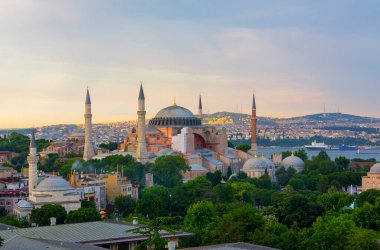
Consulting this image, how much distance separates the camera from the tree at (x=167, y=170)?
49.9 m

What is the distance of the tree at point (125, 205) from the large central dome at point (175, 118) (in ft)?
75.6

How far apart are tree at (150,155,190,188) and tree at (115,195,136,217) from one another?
364 inches

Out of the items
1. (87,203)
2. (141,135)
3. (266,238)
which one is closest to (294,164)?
(141,135)

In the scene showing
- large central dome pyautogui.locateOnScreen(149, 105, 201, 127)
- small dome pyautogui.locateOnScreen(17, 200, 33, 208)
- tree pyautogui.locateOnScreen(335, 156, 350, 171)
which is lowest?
small dome pyautogui.locateOnScreen(17, 200, 33, 208)

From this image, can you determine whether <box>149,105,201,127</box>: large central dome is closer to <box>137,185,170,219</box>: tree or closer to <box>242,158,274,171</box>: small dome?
<box>242,158,274,171</box>: small dome

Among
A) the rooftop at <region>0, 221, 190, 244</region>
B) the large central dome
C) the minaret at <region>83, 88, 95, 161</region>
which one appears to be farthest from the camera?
the large central dome

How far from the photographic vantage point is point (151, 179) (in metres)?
49.2

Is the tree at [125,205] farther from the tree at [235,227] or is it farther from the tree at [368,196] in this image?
the tree at [235,227]

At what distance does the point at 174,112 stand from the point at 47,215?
32.8 m

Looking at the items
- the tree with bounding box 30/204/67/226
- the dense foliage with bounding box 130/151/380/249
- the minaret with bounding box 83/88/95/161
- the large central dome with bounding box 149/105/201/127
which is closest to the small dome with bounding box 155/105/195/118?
the large central dome with bounding box 149/105/201/127

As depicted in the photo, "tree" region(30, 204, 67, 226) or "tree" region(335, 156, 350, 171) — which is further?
"tree" region(335, 156, 350, 171)

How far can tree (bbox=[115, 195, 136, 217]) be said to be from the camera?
3934 centimetres

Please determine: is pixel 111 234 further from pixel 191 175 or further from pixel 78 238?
pixel 191 175

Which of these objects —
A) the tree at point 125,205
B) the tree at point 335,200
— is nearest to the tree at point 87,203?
the tree at point 125,205
